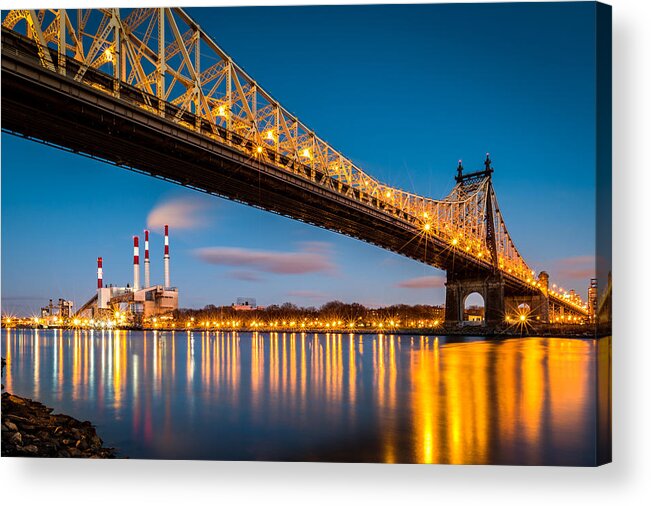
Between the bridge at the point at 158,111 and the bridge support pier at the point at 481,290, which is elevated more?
the bridge at the point at 158,111

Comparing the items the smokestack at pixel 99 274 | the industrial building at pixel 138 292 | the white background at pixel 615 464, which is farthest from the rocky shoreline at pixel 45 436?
the industrial building at pixel 138 292

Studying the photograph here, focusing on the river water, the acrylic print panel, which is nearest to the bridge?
the acrylic print panel

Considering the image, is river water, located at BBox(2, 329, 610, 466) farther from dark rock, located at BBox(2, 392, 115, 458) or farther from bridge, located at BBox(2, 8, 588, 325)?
bridge, located at BBox(2, 8, 588, 325)

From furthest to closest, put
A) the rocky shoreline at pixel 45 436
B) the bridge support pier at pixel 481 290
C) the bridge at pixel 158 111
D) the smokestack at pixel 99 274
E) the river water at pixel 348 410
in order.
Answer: the bridge support pier at pixel 481 290
the smokestack at pixel 99 274
the bridge at pixel 158 111
the rocky shoreline at pixel 45 436
the river water at pixel 348 410

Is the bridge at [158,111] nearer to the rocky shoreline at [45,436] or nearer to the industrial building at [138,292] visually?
the industrial building at [138,292]

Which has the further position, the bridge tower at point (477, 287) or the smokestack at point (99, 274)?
the bridge tower at point (477, 287)

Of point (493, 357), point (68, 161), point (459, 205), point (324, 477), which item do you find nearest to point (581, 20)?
point (324, 477)

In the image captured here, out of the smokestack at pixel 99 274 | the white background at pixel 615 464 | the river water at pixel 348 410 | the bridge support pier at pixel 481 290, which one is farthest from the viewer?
Result: the bridge support pier at pixel 481 290

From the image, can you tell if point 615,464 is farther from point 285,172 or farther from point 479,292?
point 479,292
